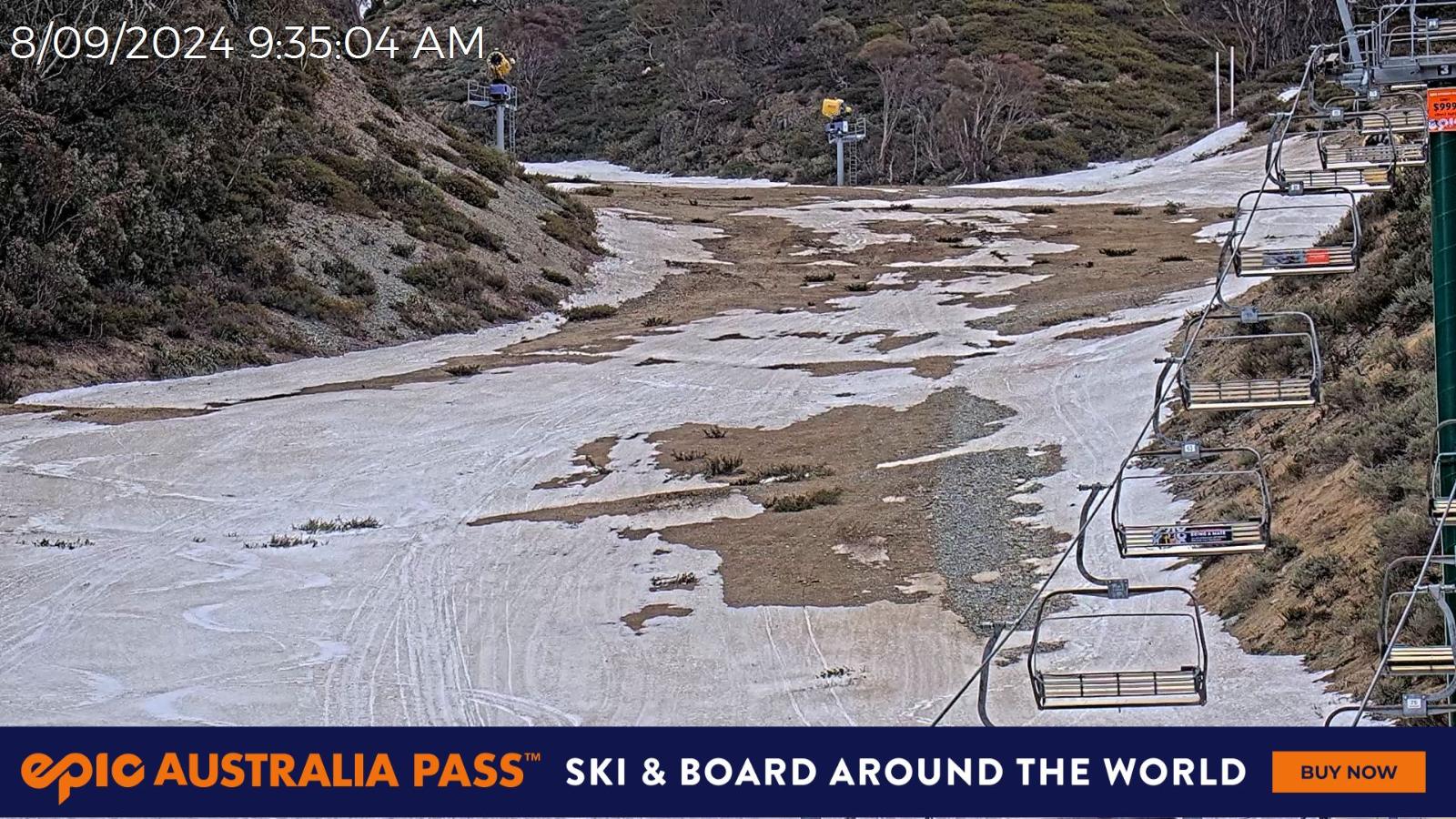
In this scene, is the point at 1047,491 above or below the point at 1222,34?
below

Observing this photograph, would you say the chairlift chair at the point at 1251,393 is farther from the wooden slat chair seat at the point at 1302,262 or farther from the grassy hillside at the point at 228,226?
the grassy hillside at the point at 228,226

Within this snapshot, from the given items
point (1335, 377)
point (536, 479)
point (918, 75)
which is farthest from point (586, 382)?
point (918, 75)

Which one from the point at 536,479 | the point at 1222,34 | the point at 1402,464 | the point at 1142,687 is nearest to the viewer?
the point at 1142,687

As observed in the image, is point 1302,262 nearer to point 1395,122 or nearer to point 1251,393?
point 1251,393

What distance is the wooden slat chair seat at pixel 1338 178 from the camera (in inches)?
382

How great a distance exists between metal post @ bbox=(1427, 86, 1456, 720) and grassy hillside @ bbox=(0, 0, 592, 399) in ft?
74.1

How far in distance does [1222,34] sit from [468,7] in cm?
5081

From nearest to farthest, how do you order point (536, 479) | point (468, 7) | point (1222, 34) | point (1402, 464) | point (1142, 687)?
point (1142, 687)
point (1402, 464)
point (536, 479)
point (1222, 34)
point (468, 7)

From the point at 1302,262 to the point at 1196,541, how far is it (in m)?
1.70

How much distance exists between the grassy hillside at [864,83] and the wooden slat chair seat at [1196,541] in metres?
59.5

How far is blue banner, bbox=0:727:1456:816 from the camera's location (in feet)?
24.6

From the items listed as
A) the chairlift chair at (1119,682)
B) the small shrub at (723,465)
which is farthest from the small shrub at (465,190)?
the chairlift chair at (1119,682)

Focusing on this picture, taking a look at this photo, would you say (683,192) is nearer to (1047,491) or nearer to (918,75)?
(918,75)

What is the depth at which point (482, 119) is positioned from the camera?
8775cm
